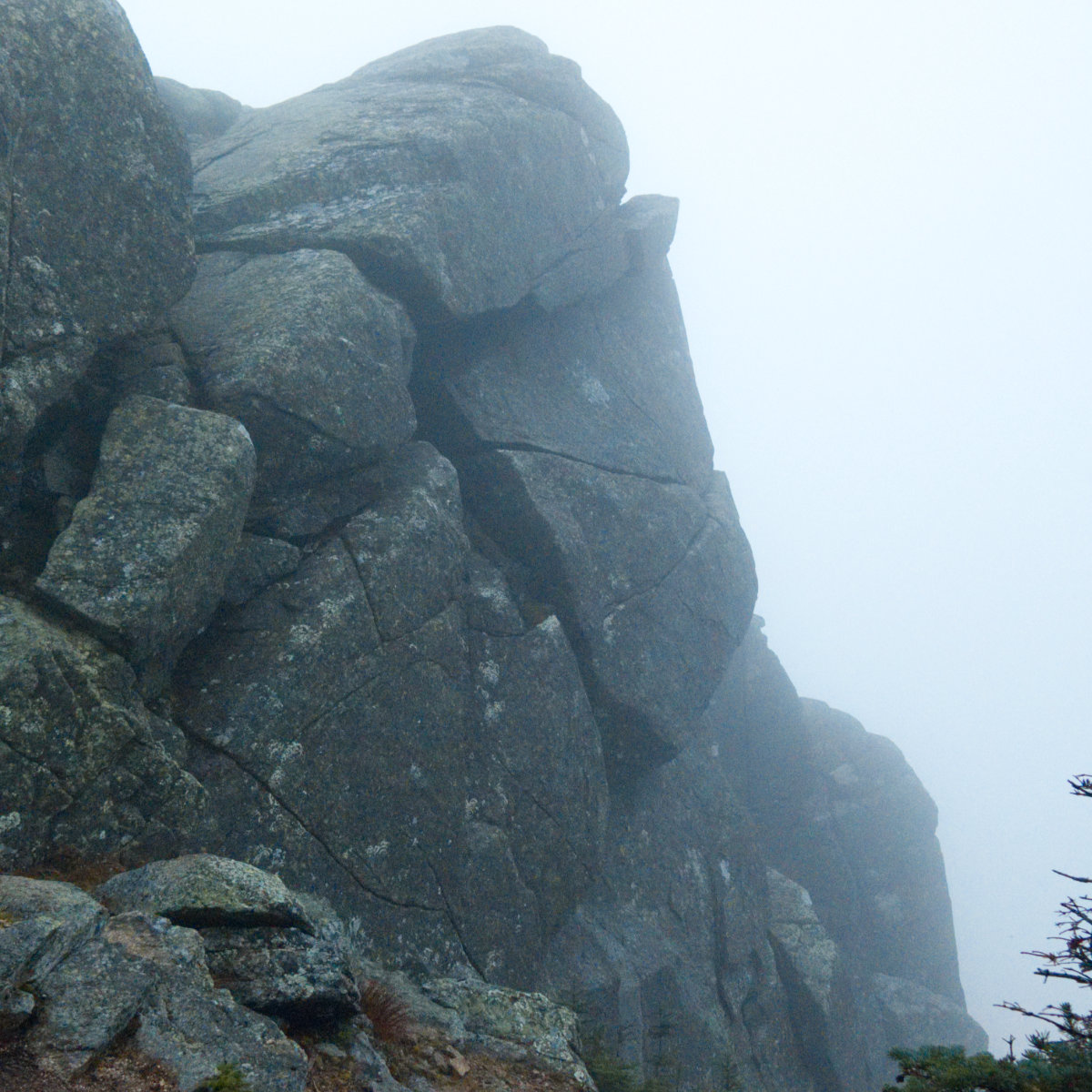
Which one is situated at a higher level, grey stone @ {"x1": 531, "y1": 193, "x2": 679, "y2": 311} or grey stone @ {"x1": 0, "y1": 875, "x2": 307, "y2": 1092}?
grey stone @ {"x1": 531, "y1": 193, "x2": 679, "y2": 311}

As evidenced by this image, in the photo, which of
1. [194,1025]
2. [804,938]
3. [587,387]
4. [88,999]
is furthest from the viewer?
[804,938]

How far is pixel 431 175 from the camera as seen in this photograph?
66.6 ft

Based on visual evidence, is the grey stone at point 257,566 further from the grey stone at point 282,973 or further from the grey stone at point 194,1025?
the grey stone at point 194,1025

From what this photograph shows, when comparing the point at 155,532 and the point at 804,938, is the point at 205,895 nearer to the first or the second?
the point at 155,532

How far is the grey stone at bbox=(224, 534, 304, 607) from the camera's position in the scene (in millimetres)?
13648

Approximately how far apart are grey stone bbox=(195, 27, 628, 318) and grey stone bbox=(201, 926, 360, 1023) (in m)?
14.2

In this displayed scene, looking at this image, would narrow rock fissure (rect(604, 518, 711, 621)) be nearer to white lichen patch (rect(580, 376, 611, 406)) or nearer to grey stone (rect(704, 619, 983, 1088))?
white lichen patch (rect(580, 376, 611, 406))

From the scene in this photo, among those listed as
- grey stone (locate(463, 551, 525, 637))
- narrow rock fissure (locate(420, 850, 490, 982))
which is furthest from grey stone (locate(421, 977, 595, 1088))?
grey stone (locate(463, 551, 525, 637))

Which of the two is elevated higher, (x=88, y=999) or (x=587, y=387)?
(x=587, y=387)

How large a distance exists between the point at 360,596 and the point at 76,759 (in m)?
5.55

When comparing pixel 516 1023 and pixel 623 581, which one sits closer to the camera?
pixel 516 1023

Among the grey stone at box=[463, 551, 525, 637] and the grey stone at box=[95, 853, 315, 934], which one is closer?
the grey stone at box=[95, 853, 315, 934]

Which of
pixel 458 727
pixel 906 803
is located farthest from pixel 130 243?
pixel 906 803

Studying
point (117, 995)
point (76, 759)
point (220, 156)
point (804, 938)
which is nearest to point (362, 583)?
point (76, 759)
